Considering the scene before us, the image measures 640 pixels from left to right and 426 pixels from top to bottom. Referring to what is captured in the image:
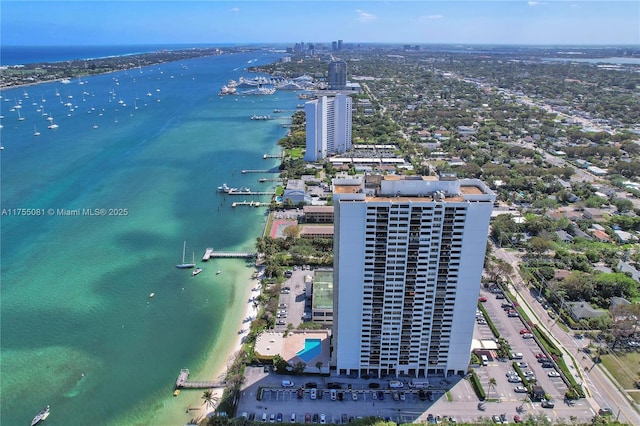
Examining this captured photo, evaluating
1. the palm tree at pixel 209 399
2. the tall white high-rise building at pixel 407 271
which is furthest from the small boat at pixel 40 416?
the tall white high-rise building at pixel 407 271

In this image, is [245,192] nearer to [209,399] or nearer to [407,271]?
[209,399]

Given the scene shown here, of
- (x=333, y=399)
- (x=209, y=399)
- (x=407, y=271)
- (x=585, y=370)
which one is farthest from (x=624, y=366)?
(x=209, y=399)

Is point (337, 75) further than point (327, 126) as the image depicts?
Yes

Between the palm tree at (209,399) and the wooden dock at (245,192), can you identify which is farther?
the wooden dock at (245,192)

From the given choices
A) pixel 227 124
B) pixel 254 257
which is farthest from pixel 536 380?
pixel 227 124

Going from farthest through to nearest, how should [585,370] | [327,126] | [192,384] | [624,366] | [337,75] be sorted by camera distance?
1. [337,75]
2. [327,126]
3. [624,366]
4. [585,370]
5. [192,384]

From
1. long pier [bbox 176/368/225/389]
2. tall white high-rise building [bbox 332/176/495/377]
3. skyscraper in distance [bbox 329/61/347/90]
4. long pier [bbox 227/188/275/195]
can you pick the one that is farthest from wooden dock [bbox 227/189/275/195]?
skyscraper in distance [bbox 329/61/347/90]

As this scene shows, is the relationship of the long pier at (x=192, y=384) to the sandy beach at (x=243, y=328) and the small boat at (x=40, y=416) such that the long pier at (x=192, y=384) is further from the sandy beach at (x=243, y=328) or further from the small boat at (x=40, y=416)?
the small boat at (x=40, y=416)
